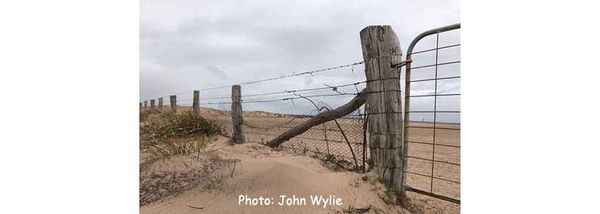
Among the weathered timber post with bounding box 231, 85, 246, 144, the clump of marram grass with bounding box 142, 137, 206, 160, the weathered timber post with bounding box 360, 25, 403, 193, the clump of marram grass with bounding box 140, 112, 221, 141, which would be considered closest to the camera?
the weathered timber post with bounding box 360, 25, 403, 193

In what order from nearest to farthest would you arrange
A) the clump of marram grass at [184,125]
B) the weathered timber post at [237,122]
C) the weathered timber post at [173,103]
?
the clump of marram grass at [184,125], the weathered timber post at [173,103], the weathered timber post at [237,122]

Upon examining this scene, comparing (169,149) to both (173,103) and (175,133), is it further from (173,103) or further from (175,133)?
(173,103)

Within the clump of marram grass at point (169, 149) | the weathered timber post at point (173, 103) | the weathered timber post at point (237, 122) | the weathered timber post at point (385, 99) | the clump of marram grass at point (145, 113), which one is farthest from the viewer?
the weathered timber post at point (237, 122)

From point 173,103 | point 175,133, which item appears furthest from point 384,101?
point 173,103

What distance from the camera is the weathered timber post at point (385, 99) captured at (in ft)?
7.00

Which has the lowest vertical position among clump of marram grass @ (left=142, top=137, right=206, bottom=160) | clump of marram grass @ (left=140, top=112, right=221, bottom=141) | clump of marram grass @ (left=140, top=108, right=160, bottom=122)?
clump of marram grass @ (left=142, top=137, right=206, bottom=160)

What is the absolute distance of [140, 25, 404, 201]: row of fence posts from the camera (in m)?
2.13

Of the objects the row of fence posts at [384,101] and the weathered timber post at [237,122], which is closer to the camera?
the row of fence posts at [384,101]

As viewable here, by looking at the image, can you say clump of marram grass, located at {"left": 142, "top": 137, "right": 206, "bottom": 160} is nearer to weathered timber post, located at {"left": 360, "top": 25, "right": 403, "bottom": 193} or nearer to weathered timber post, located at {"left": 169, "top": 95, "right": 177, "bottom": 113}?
weathered timber post, located at {"left": 169, "top": 95, "right": 177, "bottom": 113}

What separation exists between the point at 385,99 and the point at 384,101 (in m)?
0.01

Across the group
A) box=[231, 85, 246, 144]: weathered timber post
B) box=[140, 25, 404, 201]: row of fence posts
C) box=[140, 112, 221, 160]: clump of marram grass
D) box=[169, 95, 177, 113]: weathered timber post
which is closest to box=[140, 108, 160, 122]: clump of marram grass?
box=[140, 112, 221, 160]: clump of marram grass

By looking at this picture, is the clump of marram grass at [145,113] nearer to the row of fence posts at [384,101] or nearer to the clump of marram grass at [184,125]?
the clump of marram grass at [184,125]

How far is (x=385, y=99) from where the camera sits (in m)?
2.14

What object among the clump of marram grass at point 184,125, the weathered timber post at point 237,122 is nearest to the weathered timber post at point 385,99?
the weathered timber post at point 237,122
